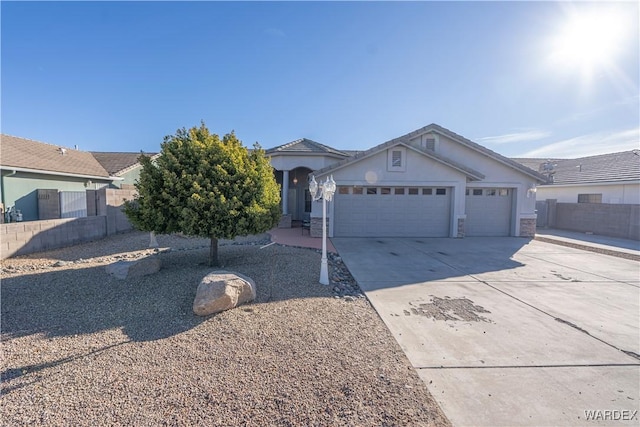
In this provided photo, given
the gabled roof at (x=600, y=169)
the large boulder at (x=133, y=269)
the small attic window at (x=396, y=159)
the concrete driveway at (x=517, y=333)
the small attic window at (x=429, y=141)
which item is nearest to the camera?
the concrete driveway at (x=517, y=333)

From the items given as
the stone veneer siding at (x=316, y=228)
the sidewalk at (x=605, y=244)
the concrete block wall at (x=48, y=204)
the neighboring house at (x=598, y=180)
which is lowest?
the sidewalk at (x=605, y=244)

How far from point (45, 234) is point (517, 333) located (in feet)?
40.7

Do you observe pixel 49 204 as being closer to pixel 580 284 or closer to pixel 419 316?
pixel 419 316

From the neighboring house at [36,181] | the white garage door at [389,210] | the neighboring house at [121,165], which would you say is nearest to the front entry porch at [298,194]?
the white garage door at [389,210]

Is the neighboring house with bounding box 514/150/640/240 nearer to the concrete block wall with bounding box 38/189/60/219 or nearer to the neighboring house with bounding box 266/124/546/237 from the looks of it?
the neighboring house with bounding box 266/124/546/237

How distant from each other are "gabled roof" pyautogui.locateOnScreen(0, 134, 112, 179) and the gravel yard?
393 inches

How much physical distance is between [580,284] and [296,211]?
13350 mm

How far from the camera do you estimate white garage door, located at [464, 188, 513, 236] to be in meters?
13.5

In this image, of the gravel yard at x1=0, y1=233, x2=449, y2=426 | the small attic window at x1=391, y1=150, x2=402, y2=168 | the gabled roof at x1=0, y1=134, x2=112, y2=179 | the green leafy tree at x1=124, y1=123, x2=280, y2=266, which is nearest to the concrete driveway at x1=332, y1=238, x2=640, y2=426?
the gravel yard at x1=0, y1=233, x2=449, y2=426

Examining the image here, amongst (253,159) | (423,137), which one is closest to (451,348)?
(253,159)

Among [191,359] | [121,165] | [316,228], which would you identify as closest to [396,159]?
[316,228]

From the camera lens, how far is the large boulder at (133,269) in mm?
6079

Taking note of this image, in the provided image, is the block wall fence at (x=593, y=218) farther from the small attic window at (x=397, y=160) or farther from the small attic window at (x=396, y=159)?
the small attic window at (x=397, y=160)

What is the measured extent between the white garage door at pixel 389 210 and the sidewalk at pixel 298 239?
1.35 meters
